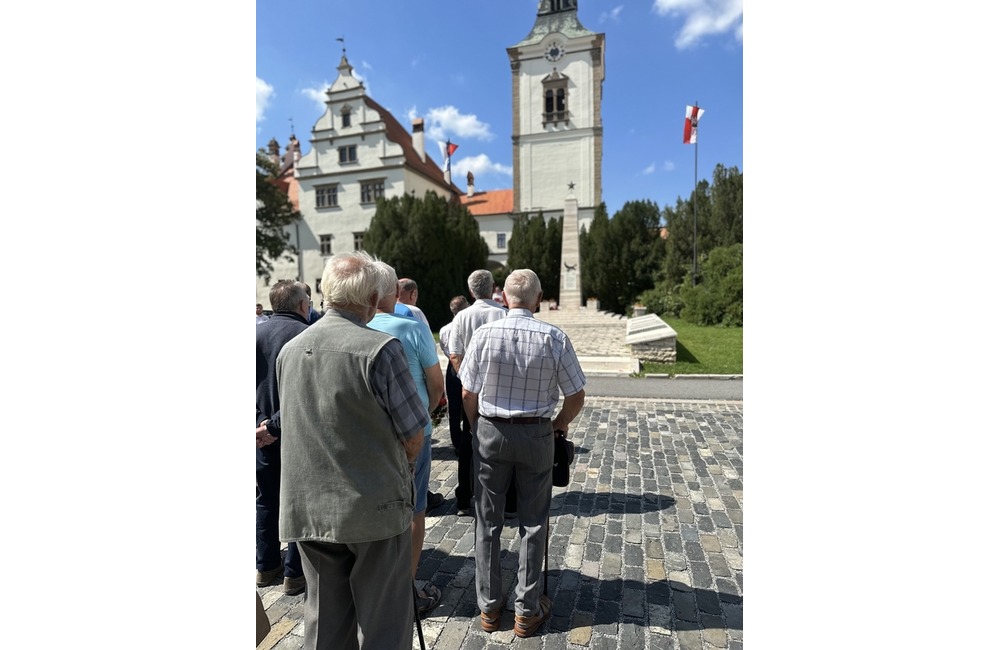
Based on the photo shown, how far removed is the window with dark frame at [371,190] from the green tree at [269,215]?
15.4 feet

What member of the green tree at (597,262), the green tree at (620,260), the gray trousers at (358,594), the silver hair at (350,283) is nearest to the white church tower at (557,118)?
the green tree at (597,262)

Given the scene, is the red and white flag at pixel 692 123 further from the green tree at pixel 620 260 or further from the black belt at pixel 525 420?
the black belt at pixel 525 420

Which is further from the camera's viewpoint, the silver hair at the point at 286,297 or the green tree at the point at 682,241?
the green tree at the point at 682,241

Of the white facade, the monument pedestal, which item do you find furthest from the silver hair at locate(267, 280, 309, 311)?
the white facade

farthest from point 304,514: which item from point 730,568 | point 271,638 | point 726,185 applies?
point 726,185

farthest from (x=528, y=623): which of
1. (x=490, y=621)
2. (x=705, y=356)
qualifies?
(x=705, y=356)

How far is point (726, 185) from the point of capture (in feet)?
107

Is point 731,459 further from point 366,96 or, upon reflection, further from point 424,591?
point 366,96

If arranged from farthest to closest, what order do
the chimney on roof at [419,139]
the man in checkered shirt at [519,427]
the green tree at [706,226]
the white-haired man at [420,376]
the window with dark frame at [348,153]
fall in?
the chimney on roof at [419,139]
the window with dark frame at [348,153]
the green tree at [706,226]
the white-haired man at [420,376]
the man in checkered shirt at [519,427]

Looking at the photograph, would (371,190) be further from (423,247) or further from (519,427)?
(519,427)

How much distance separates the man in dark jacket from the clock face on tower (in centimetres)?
4282

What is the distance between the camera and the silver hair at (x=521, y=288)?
2551 millimetres

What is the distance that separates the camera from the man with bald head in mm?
1719
